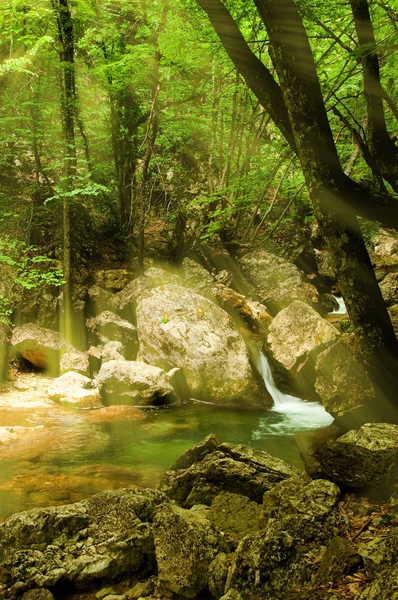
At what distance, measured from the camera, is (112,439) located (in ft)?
28.4

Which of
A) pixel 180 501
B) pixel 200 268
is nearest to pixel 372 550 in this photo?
pixel 180 501

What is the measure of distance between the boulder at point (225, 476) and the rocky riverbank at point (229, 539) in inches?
0.7

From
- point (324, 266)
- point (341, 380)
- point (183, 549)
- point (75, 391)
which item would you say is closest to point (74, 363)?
point (75, 391)

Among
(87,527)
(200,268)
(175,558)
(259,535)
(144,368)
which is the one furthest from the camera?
(200,268)

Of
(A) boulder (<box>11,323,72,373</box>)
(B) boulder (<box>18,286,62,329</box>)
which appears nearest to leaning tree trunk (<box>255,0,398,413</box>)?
(A) boulder (<box>11,323,72,373</box>)

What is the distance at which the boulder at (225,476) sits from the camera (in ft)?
16.3

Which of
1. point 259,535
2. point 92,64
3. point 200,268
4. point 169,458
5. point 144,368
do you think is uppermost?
point 92,64

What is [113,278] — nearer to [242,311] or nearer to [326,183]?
[242,311]

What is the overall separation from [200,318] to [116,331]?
3.04m

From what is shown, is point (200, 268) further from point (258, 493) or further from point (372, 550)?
point (372, 550)

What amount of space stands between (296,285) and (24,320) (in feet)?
34.8

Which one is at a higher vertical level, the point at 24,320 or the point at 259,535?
the point at 24,320

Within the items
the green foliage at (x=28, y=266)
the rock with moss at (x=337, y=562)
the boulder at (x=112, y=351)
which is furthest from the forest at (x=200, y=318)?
the boulder at (x=112, y=351)

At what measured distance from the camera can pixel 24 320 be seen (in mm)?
13328
